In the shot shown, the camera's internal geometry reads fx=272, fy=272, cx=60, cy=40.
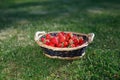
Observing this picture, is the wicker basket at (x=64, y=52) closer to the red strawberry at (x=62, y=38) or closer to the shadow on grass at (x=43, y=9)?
the red strawberry at (x=62, y=38)

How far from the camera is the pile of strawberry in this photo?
30.6 feet

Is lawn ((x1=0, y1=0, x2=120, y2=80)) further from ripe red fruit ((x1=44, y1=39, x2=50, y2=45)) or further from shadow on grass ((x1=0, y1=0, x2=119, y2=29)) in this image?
ripe red fruit ((x1=44, y1=39, x2=50, y2=45))

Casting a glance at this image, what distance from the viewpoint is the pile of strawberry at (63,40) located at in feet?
30.6

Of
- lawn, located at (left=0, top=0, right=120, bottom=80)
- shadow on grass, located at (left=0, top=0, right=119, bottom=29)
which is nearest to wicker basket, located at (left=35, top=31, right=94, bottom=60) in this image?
lawn, located at (left=0, top=0, right=120, bottom=80)

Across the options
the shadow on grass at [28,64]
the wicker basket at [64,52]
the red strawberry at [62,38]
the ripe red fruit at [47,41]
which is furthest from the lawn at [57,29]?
the red strawberry at [62,38]

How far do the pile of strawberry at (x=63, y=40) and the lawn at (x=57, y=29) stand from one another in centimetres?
56

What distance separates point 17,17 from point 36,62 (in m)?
7.25

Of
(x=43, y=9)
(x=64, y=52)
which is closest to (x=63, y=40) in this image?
(x=64, y=52)

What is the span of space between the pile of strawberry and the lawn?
1.82 feet

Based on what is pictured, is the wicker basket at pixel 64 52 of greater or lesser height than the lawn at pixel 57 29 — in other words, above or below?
above

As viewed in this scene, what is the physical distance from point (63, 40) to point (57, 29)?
3942 millimetres

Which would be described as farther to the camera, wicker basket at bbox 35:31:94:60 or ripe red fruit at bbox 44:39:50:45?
ripe red fruit at bbox 44:39:50:45

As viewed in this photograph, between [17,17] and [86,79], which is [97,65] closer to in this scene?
[86,79]

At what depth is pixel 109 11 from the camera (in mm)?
17906
